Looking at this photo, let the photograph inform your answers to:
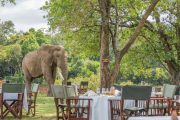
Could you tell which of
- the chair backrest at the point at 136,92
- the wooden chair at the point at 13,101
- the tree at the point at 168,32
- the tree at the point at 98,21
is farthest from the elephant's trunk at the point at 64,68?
the chair backrest at the point at 136,92

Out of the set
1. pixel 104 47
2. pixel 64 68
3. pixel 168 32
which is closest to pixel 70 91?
pixel 104 47

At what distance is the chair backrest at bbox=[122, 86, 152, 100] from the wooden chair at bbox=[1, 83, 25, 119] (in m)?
3.24

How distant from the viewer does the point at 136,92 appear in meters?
7.37

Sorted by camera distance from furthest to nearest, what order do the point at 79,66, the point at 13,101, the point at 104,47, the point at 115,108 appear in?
the point at 79,66
the point at 104,47
the point at 13,101
the point at 115,108

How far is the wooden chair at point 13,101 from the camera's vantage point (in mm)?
9699

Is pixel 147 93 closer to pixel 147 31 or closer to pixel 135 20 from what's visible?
pixel 135 20

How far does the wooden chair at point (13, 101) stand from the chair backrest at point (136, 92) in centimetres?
324

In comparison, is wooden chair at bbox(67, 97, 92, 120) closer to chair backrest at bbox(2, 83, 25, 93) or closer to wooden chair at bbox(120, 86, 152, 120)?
wooden chair at bbox(120, 86, 152, 120)

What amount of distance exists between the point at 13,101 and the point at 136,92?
370 centimetres

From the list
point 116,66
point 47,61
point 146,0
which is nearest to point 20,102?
point 116,66

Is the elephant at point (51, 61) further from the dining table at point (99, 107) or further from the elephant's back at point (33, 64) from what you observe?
the dining table at point (99, 107)

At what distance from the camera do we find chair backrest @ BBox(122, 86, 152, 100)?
7.28m

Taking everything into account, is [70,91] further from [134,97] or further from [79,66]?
[79,66]

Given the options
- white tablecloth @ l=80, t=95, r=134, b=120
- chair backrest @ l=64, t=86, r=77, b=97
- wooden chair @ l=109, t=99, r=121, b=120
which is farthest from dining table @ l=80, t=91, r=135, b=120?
chair backrest @ l=64, t=86, r=77, b=97
